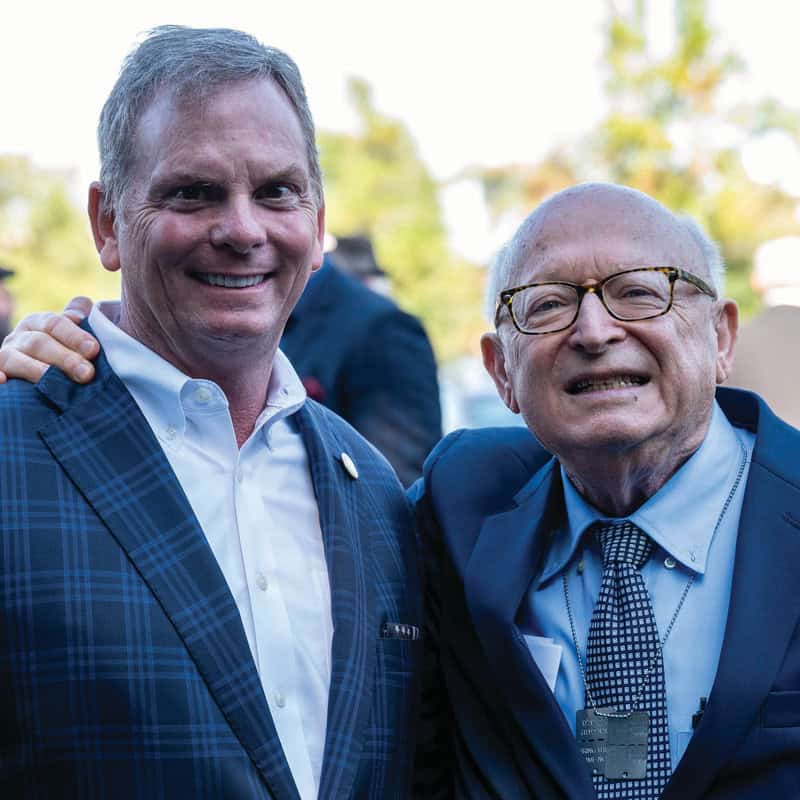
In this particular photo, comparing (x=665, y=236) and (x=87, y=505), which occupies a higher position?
(x=665, y=236)

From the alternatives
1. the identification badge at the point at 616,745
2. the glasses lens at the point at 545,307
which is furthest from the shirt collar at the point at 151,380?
the identification badge at the point at 616,745

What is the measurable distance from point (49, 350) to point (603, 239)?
119 centimetres

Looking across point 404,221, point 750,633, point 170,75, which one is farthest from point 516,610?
point 404,221

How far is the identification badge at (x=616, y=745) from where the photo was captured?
2.24 metres

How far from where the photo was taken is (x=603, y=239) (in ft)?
Result: 8.13

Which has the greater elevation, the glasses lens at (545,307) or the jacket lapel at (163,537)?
the glasses lens at (545,307)

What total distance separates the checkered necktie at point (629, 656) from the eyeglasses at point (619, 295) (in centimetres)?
48

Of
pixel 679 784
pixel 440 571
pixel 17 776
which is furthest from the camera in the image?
pixel 440 571

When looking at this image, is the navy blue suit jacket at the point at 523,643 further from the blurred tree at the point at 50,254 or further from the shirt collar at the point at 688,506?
the blurred tree at the point at 50,254

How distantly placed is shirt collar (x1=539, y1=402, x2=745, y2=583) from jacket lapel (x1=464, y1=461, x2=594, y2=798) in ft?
0.22

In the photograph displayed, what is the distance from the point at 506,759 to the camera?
7.98ft

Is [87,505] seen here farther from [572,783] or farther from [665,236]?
[665,236]

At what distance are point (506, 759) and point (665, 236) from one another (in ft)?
3.84

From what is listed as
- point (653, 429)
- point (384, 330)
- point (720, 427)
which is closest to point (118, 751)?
point (653, 429)
